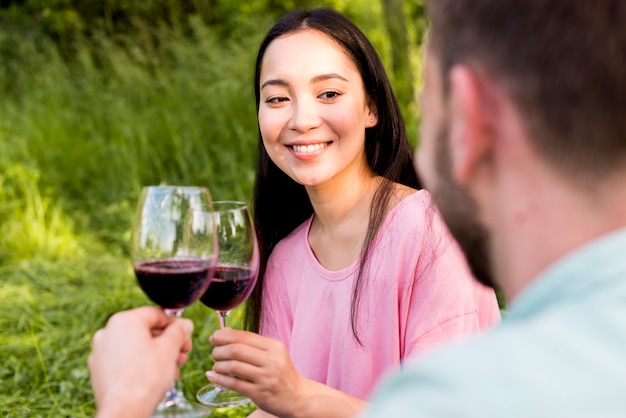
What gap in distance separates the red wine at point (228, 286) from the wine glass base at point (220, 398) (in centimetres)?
46

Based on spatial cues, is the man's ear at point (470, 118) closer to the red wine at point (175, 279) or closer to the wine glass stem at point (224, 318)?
the red wine at point (175, 279)

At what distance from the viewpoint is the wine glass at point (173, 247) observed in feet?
6.08

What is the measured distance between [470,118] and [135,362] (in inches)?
31.7

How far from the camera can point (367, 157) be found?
9.48 ft

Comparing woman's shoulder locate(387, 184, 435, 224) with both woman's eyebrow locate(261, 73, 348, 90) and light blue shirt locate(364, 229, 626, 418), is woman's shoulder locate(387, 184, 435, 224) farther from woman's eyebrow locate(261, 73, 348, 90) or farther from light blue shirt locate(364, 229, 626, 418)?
light blue shirt locate(364, 229, 626, 418)

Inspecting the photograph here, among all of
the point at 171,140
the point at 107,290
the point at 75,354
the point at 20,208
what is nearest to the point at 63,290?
the point at 107,290


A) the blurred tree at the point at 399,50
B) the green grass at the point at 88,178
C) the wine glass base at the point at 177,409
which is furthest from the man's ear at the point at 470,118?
the blurred tree at the point at 399,50

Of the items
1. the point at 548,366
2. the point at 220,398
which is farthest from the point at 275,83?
the point at 548,366

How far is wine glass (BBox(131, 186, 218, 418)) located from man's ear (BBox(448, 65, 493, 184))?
0.86 meters

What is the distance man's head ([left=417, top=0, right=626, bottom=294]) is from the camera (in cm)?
103

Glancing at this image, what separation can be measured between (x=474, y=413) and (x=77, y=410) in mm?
3476

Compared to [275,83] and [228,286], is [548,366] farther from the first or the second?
[275,83]

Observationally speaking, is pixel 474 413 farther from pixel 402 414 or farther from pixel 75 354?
pixel 75 354

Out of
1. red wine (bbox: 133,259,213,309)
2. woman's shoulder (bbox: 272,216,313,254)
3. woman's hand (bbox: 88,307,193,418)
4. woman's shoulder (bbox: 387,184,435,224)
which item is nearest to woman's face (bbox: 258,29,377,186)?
woman's shoulder (bbox: 387,184,435,224)
